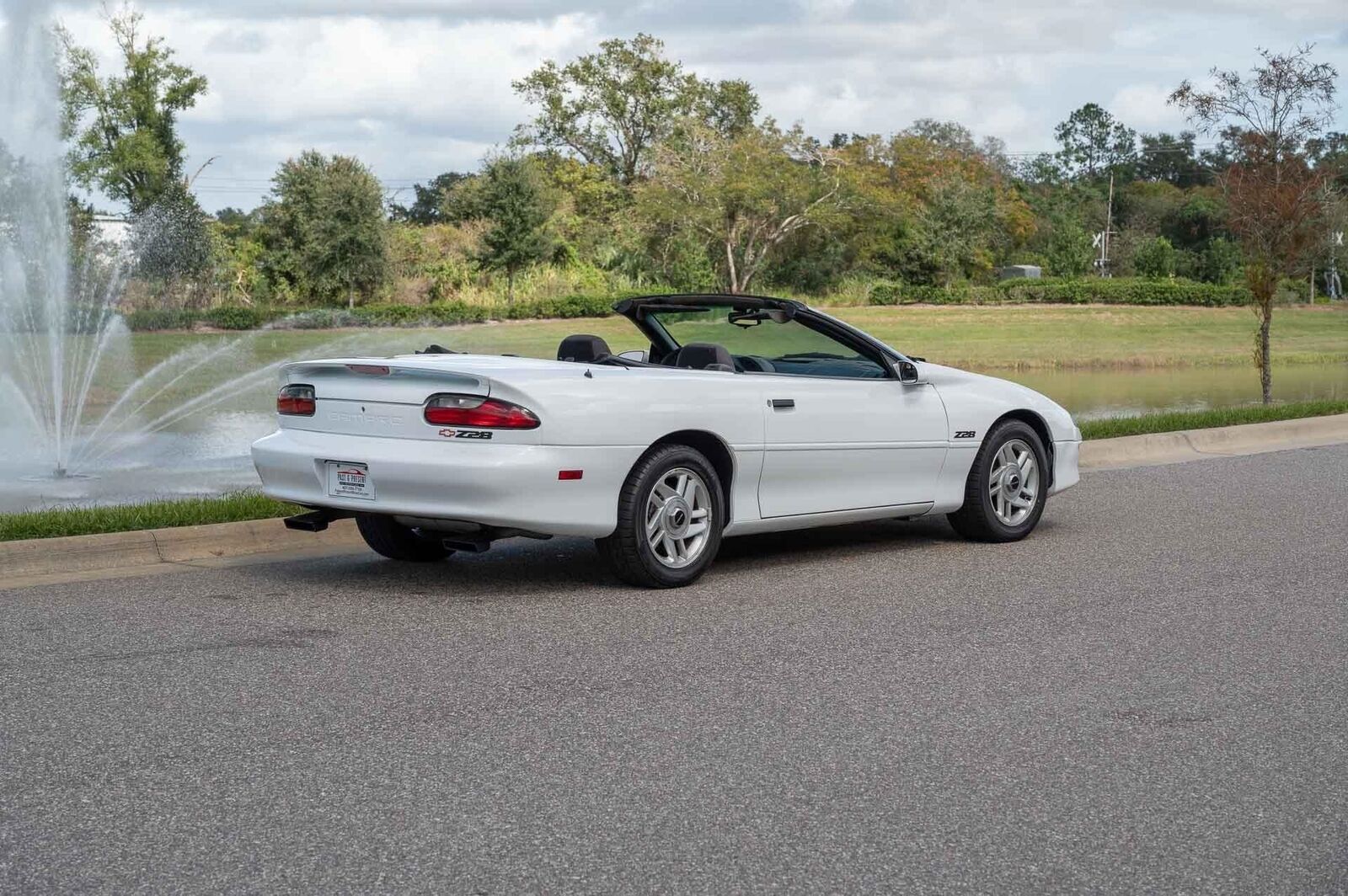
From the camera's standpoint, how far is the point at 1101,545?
9203mm

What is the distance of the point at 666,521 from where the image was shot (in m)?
7.62

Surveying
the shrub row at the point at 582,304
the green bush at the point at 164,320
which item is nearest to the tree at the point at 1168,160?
the shrub row at the point at 582,304

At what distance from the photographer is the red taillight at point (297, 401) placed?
778cm

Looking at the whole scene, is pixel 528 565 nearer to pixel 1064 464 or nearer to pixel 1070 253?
pixel 1064 464

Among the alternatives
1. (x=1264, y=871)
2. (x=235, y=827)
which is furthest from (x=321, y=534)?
(x=1264, y=871)

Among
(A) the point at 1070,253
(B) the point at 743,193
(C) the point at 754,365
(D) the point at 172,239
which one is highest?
(B) the point at 743,193

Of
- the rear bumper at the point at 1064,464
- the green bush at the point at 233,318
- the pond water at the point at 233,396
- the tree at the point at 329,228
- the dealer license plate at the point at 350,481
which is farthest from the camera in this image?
the tree at the point at 329,228

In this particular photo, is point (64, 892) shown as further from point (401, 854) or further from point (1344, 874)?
point (1344, 874)

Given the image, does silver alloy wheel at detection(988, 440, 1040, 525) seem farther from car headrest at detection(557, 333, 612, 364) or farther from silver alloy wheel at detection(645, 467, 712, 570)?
car headrest at detection(557, 333, 612, 364)

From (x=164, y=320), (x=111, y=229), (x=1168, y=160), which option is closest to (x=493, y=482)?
(x=164, y=320)

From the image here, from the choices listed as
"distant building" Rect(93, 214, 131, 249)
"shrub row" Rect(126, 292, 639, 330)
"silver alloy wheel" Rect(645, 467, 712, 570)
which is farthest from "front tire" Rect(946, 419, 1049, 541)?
"distant building" Rect(93, 214, 131, 249)

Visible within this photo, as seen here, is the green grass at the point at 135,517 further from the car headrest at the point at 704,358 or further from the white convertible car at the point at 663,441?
the car headrest at the point at 704,358

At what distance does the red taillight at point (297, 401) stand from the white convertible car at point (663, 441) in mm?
13

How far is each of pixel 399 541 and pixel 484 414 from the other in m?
1.64
